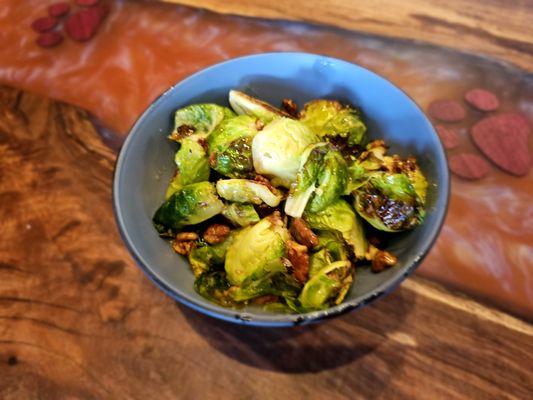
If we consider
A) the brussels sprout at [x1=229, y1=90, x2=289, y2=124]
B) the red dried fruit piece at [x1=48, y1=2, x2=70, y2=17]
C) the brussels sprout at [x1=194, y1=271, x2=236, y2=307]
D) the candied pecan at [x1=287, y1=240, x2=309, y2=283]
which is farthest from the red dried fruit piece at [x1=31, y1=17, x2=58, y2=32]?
the candied pecan at [x1=287, y1=240, x2=309, y2=283]

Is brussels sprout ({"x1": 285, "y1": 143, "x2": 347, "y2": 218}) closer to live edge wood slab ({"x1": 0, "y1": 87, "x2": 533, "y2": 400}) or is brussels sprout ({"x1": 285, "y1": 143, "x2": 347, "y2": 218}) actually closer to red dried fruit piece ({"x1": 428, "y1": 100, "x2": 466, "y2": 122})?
live edge wood slab ({"x1": 0, "y1": 87, "x2": 533, "y2": 400})

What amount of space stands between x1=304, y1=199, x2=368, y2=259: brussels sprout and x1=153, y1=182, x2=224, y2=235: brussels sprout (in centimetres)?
24

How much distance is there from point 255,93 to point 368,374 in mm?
875

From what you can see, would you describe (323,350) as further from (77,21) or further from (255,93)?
(77,21)

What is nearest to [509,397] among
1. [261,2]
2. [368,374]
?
[368,374]

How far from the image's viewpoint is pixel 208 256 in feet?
3.74

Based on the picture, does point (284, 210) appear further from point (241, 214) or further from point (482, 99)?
point (482, 99)

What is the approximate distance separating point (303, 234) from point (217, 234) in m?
0.22

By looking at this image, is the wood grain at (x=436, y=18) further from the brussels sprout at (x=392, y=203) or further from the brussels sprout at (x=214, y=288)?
the brussels sprout at (x=214, y=288)

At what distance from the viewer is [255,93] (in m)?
1.42

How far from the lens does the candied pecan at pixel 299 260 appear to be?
1048mm

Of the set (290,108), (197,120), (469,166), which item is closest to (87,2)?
(197,120)

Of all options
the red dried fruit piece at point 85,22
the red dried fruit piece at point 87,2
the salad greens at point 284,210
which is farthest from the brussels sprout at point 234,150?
the red dried fruit piece at point 87,2

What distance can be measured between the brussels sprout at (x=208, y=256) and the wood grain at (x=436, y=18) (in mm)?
1166
